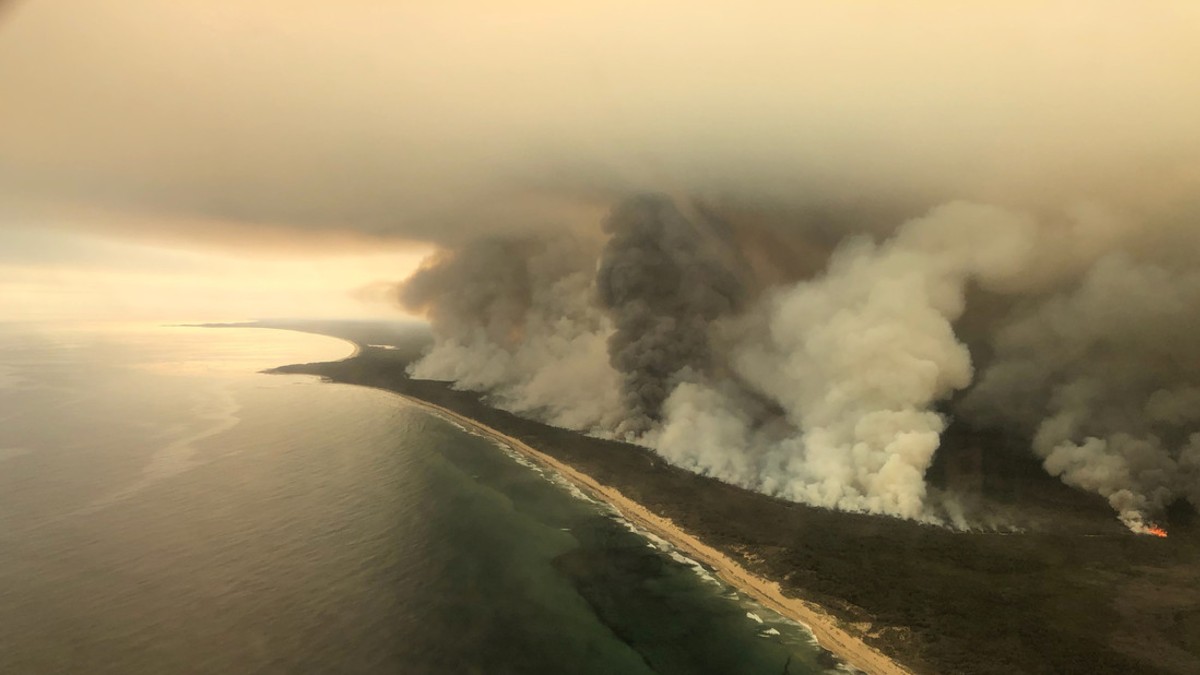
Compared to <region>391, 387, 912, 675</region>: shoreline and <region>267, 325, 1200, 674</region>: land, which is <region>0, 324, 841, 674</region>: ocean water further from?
<region>267, 325, 1200, 674</region>: land

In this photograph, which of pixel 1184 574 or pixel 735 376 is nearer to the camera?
pixel 1184 574

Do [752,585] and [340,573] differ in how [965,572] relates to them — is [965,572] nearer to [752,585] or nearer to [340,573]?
[752,585]

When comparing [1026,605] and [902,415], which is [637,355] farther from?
[1026,605]

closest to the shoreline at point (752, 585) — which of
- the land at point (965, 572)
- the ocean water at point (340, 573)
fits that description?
the land at point (965, 572)

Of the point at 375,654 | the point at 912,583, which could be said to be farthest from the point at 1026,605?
the point at 375,654

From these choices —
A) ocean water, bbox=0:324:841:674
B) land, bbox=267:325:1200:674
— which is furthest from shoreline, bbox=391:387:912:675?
ocean water, bbox=0:324:841:674

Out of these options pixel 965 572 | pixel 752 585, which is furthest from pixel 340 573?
pixel 965 572

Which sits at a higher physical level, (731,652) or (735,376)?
(735,376)
